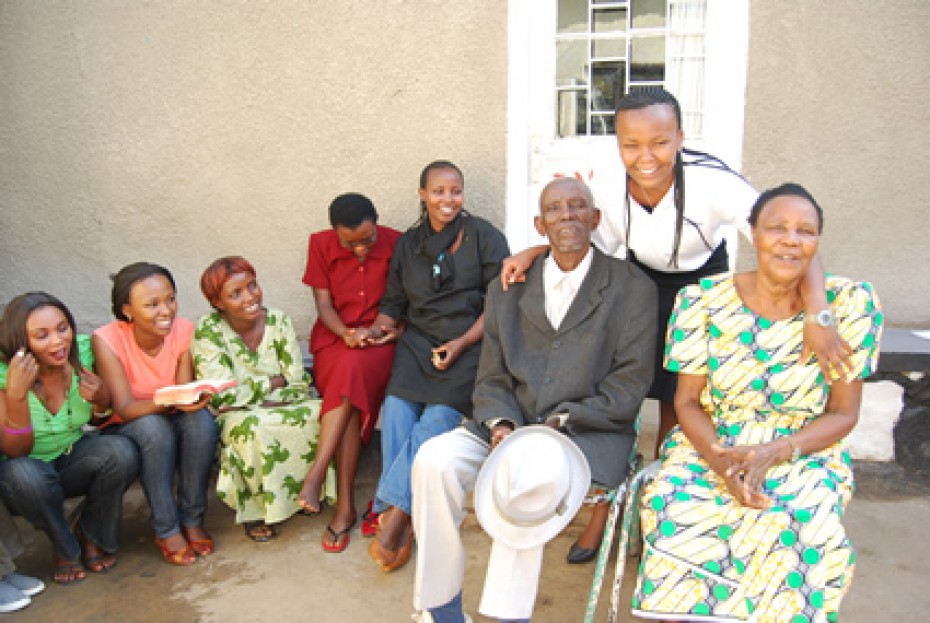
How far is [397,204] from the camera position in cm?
455

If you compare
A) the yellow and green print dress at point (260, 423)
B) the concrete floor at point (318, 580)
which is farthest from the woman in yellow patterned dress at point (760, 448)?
the yellow and green print dress at point (260, 423)

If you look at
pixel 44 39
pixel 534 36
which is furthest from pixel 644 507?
pixel 44 39

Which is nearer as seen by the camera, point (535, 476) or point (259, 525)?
point (535, 476)

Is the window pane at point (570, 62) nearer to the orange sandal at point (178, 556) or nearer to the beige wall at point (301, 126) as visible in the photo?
the beige wall at point (301, 126)

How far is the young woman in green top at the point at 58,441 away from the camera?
3.04m

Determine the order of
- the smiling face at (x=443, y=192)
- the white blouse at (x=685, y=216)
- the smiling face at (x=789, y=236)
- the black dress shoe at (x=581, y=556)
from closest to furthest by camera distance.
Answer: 1. the smiling face at (x=789, y=236)
2. the white blouse at (x=685, y=216)
3. the black dress shoe at (x=581, y=556)
4. the smiling face at (x=443, y=192)

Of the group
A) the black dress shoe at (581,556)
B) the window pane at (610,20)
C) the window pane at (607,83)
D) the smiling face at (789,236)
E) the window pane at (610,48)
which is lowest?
the black dress shoe at (581,556)

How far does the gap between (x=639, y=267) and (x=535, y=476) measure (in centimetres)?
113

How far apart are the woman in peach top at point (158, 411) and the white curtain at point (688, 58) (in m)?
2.96

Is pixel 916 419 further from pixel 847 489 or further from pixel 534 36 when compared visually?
pixel 534 36

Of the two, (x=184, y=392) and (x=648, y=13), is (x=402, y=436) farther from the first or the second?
(x=648, y=13)

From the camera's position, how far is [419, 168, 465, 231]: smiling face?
3643mm

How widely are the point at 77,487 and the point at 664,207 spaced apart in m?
2.75

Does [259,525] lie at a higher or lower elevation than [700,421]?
lower
